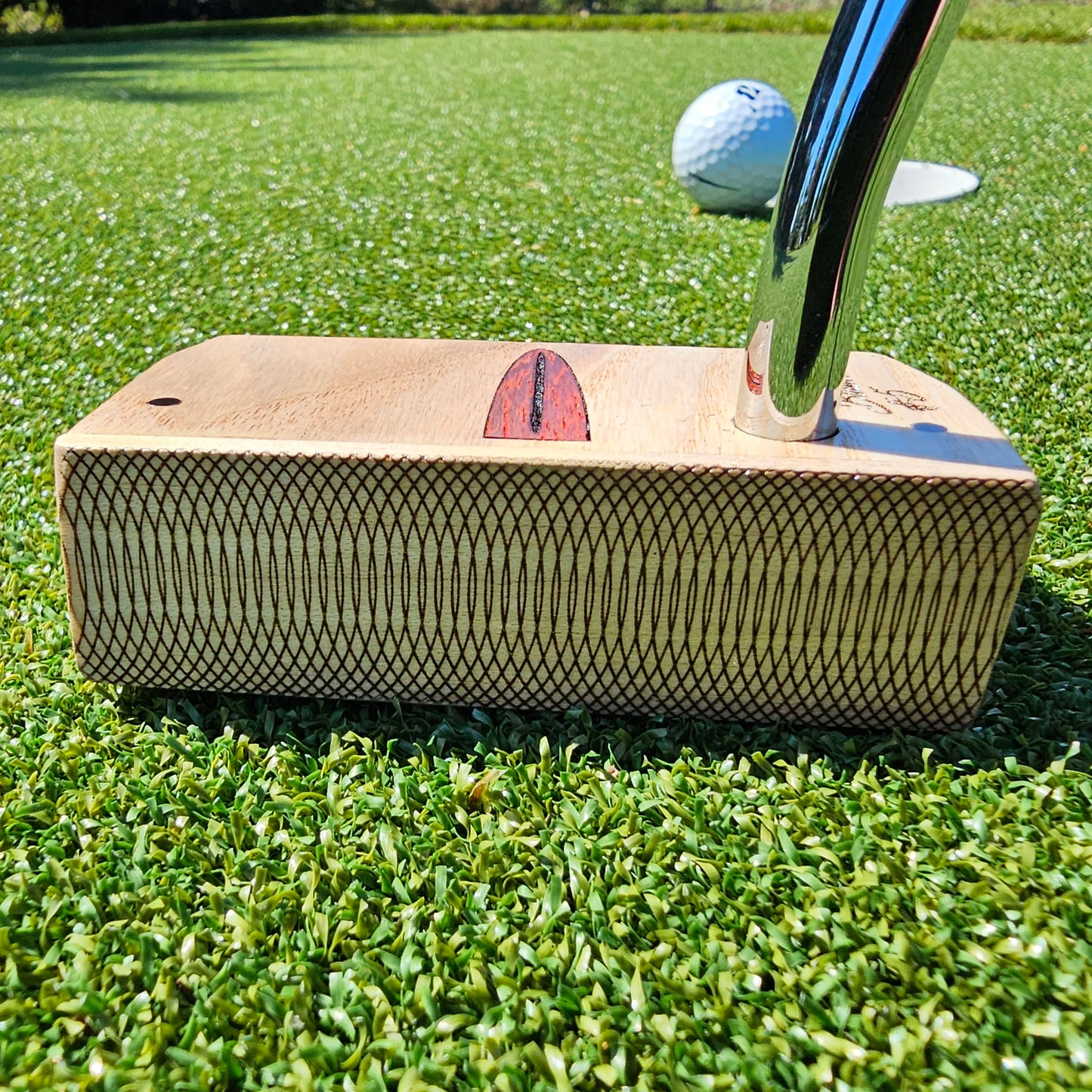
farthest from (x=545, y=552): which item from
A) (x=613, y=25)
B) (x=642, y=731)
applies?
(x=613, y=25)

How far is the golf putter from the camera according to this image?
73.4 inches

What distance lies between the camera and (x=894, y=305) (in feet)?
14.7

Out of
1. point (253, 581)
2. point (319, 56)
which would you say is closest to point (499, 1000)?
point (253, 581)

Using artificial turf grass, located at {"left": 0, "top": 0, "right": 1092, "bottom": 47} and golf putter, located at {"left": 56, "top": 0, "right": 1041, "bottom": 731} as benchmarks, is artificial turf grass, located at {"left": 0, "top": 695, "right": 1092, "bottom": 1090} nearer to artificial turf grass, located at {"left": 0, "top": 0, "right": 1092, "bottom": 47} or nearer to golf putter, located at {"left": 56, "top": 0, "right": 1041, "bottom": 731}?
golf putter, located at {"left": 56, "top": 0, "right": 1041, "bottom": 731}

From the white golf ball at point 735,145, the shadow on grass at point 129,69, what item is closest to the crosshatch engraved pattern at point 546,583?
the white golf ball at point 735,145

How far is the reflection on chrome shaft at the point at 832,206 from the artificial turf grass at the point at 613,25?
15508 millimetres

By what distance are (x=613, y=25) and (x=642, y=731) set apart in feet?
63.9

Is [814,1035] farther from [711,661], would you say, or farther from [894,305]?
[894,305]

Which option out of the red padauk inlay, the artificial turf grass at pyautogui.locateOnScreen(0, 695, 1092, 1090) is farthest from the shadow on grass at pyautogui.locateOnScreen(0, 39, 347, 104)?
the artificial turf grass at pyautogui.locateOnScreen(0, 695, 1092, 1090)

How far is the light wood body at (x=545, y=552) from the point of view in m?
1.88

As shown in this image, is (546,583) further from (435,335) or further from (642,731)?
(435,335)

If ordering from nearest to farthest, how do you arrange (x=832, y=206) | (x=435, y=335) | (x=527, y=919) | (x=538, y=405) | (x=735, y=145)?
1. (x=527, y=919)
2. (x=832, y=206)
3. (x=538, y=405)
4. (x=435, y=335)
5. (x=735, y=145)

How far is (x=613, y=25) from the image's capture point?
1870 cm

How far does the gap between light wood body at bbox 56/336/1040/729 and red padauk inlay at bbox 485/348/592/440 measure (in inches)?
1.6
